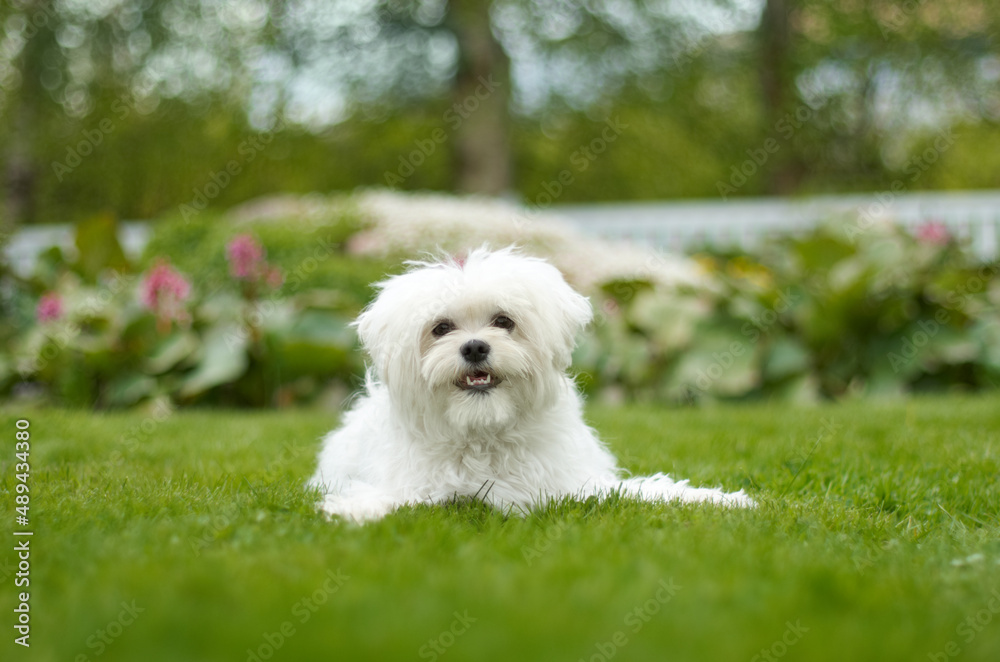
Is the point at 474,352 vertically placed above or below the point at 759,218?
above

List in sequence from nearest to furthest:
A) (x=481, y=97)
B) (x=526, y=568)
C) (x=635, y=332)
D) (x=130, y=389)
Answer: (x=526, y=568), (x=130, y=389), (x=635, y=332), (x=481, y=97)

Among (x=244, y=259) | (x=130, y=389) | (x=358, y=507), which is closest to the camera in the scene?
(x=358, y=507)

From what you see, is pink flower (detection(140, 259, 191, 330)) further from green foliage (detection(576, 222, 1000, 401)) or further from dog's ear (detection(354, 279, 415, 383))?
dog's ear (detection(354, 279, 415, 383))

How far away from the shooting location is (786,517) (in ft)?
10.0

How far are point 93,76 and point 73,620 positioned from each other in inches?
593

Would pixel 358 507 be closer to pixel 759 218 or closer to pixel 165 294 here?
pixel 165 294

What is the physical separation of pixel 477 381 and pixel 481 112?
11491mm

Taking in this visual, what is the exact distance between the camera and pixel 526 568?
2.37 m

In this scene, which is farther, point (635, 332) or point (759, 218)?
point (759, 218)

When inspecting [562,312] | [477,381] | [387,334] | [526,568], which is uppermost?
[562,312]

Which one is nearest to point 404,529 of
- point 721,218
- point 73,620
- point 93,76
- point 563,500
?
point 563,500

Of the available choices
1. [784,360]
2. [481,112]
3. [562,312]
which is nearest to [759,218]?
[481,112]

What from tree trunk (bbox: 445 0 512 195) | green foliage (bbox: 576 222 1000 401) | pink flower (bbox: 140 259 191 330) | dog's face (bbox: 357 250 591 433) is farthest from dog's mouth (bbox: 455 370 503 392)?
tree trunk (bbox: 445 0 512 195)

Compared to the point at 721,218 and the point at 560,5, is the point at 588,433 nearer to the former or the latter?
the point at 721,218
